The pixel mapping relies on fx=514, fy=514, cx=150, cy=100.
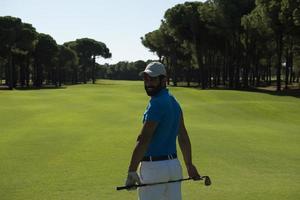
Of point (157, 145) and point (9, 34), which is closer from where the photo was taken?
point (157, 145)

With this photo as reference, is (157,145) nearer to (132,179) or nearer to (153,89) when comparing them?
(132,179)

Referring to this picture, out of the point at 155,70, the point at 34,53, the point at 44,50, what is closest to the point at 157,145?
the point at 155,70

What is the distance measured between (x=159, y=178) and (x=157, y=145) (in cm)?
38

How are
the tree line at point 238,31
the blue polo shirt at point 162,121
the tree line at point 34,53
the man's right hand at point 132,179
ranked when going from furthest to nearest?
1. the tree line at point 34,53
2. the tree line at point 238,31
3. the blue polo shirt at point 162,121
4. the man's right hand at point 132,179

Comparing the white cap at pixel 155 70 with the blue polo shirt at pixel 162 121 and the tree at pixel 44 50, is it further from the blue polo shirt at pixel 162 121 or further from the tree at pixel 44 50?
the tree at pixel 44 50

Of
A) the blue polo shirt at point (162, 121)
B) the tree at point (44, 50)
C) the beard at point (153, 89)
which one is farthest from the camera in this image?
the tree at point (44, 50)

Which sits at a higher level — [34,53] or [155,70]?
[34,53]

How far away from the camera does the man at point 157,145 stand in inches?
225

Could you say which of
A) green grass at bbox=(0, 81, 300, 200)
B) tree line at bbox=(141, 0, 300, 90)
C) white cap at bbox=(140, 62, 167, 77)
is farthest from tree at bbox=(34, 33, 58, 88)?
white cap at bbox=(140, 62, 167, 77)

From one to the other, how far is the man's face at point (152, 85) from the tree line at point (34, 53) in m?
83.4

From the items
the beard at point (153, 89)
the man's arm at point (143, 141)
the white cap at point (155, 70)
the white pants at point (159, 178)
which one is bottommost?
the white pants at point (159, 178)

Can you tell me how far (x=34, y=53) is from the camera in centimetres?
10844

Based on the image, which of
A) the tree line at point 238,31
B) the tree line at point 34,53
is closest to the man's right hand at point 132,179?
the tree line at point 238,31

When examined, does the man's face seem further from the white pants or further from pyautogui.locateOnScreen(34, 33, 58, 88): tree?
pyautogui.locateOnScreen(34, 33, 58, 88): tree
